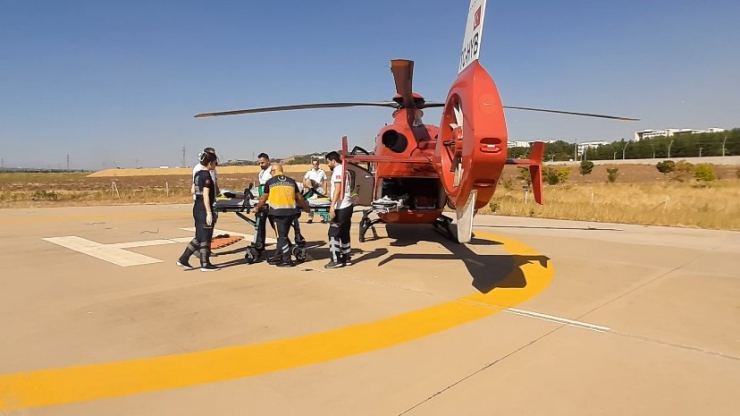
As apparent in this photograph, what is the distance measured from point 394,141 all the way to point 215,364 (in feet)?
21.3

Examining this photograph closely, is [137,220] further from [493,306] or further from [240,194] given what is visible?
[493,306]

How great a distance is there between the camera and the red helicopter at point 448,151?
16.0 ft

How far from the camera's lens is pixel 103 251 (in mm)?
9461

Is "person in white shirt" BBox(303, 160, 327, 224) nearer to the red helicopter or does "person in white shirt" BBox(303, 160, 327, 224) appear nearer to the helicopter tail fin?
the red helicopter

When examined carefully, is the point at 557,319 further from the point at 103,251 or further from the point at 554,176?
the point at 554,176

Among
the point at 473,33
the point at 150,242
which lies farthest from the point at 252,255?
the point at 473,33

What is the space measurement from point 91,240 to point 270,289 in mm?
6815

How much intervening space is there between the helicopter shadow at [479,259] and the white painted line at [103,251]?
4.56 meters

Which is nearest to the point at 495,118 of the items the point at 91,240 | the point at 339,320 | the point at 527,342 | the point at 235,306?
the point at 527,342

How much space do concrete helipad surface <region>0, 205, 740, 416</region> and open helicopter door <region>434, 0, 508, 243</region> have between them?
141 cm

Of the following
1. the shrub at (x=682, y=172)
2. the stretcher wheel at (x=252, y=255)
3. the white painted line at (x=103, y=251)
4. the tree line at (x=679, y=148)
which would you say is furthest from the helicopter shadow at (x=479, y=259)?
the tree line at (x=679, y=148)

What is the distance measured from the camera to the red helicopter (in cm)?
489

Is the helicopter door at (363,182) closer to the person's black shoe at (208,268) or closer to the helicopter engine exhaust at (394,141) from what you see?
the helicopter engine exhaust at (394,141)

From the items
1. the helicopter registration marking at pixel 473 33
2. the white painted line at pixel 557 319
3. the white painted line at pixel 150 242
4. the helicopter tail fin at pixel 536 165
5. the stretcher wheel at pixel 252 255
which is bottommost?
the white painted line at pixel 557 319
